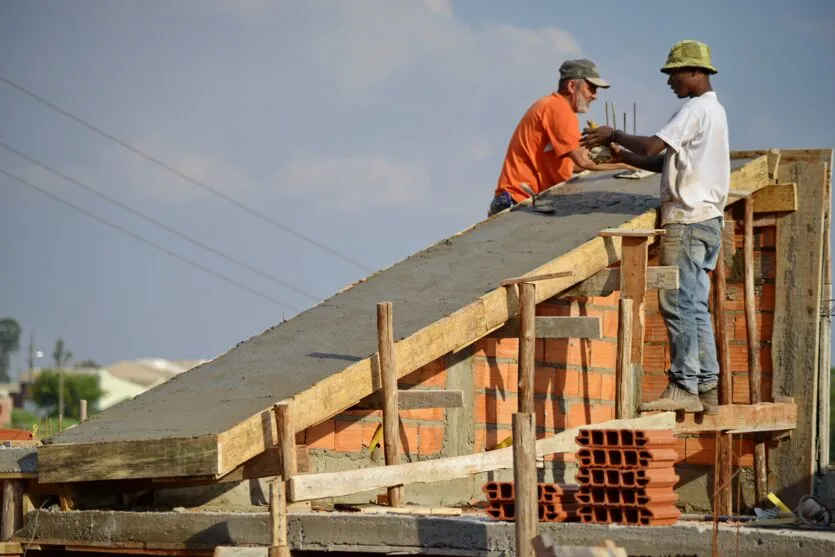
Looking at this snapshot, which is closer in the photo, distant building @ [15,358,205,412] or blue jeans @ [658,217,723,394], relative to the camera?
blue jeans @ [658,217,723,394]

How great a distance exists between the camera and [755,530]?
6578 millimetres

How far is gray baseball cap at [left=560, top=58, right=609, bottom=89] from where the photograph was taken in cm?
1091

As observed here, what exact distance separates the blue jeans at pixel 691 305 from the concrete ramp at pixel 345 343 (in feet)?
1.69

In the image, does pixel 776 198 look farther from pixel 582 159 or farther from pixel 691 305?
pixel 691 305

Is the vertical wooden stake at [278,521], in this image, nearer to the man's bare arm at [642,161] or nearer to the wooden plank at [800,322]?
the man's bare arm at [642,161]

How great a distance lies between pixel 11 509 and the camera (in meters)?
8.08

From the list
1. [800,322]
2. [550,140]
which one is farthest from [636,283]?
[550,140]

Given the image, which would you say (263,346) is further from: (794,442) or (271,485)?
(794,442)

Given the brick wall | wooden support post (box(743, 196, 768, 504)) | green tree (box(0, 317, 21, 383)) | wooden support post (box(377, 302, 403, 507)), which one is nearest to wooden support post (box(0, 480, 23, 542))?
the brick wall

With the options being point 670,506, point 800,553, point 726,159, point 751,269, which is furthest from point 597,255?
point 800,553

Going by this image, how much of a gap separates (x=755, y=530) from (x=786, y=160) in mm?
4557

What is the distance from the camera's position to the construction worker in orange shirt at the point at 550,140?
10.7 meters

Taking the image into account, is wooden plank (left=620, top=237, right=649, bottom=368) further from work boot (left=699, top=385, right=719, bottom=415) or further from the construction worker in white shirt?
work boot (left=699, top=385, right=719, bottom=415)

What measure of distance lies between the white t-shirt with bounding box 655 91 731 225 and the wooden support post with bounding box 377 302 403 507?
2.11m
